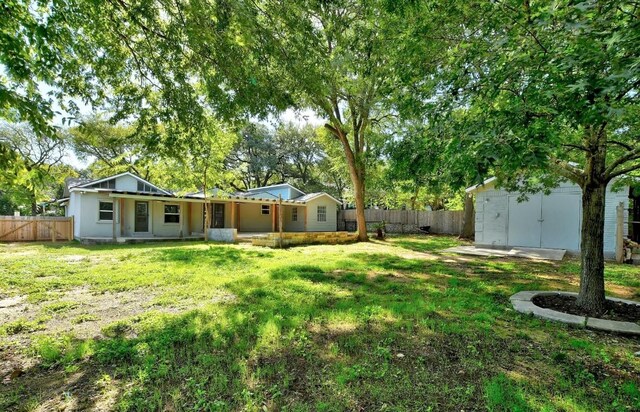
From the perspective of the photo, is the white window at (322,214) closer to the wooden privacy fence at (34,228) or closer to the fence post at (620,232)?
the wooden privacy fence at (34,228)

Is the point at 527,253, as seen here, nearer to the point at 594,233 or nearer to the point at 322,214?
the point at 594,233

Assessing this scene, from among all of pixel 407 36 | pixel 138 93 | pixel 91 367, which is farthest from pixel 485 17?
pixel 91 367

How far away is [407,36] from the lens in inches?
188

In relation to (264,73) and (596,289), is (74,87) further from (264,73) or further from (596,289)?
(596,289)

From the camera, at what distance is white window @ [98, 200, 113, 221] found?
49.5 ft

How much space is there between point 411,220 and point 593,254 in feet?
61.1

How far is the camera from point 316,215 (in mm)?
23172

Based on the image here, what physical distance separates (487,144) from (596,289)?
379 cm

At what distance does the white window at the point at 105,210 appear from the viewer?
15.1 m

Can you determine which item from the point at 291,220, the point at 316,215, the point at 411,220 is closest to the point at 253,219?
the point at 291,220

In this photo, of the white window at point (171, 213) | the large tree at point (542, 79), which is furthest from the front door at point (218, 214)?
the large tree at point (542, 79)

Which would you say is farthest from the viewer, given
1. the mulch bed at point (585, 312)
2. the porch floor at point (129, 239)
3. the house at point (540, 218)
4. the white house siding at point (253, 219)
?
the white house siding at point (253, 219)

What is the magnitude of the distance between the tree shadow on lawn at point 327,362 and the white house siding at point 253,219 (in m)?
17.0

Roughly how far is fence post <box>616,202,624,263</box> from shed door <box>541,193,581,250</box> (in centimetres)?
137
